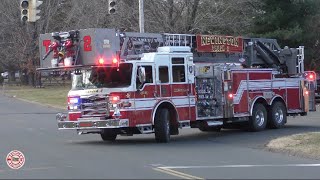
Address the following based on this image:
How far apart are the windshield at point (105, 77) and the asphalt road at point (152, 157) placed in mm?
1753

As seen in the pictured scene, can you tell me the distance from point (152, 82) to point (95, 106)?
184 cm

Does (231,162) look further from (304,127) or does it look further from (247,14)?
(247,14)

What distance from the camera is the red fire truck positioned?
16781 mm

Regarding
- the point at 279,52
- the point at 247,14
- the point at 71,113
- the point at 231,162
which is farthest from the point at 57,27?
the point at 231,162

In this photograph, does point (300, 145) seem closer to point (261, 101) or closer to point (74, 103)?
point (261, 101)

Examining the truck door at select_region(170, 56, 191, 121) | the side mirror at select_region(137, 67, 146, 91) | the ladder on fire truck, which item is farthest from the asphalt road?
the ladder on fire truck

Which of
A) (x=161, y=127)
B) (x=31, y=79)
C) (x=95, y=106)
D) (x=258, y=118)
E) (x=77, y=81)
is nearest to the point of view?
(x=95, y=106)

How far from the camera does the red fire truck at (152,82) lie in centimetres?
1678

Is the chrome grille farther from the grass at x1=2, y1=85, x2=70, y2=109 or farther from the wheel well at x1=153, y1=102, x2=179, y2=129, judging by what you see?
the grass at x1=2, y1=85, x2=70, y2=109

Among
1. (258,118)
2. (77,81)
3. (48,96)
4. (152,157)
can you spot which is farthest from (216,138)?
(48,96)

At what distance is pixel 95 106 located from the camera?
17.0m

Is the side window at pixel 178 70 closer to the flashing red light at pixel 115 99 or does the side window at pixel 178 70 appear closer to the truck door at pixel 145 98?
the truck door at pixel 145 98

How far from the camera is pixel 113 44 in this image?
16.9m

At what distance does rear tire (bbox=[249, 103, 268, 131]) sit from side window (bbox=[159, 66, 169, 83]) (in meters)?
4.86
